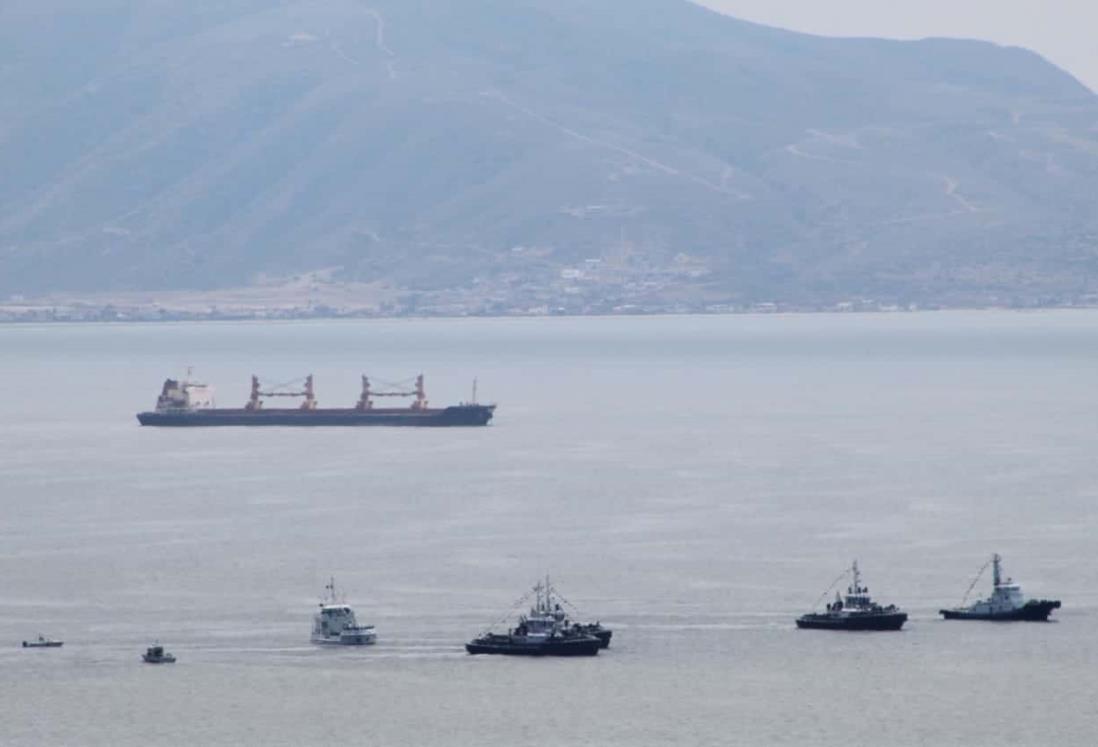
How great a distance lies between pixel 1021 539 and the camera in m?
88.9

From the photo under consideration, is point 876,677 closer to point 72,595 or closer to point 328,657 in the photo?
point 328,657

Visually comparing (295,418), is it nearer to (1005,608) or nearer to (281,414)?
(281,414)

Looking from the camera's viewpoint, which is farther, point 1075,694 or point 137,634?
point 137,634

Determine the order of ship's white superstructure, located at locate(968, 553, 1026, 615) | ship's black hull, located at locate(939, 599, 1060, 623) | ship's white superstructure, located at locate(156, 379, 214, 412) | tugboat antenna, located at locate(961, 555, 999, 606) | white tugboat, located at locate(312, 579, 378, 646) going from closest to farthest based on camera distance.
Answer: white tugboat, located at locate(312, 579, 378, 646), ship's black hull, located at locate(939, 599, 1060, 623), ship's white superstructure, located at locate(968, 553, 1026, 615), tugboat antenna, located at locate(961, 555, 999, 606), ship's white superstructure, located at locate(156, 379, 214, 412)

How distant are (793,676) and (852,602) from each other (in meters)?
7.10

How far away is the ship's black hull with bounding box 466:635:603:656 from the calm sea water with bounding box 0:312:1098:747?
1.87ft

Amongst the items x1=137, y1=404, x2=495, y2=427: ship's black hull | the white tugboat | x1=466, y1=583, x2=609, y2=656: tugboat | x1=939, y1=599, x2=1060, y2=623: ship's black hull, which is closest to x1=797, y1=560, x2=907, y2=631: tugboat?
x1=939, y1=599, x2=1060, y2=623: ship's black hull

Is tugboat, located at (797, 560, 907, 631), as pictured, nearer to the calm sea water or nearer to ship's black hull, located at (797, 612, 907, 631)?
ship's black hull, located at (797, 612, 907, 631)

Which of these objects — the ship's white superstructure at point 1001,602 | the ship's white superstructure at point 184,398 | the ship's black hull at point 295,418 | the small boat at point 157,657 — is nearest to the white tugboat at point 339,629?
the small boat at point 157,657

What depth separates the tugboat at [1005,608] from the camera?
72.5 meters

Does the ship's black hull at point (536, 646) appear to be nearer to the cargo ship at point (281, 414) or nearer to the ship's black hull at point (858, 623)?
the ship's black hull at point (858, 623)

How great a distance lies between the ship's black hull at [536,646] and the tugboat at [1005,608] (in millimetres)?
10007

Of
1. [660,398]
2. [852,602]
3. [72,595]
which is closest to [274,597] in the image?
[72,595]

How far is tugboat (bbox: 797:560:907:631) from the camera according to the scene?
71.2 m
